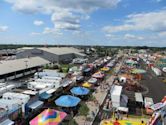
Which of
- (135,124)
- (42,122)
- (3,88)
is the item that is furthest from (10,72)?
(135,124)

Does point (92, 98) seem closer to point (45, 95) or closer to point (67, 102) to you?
point (67, 102)

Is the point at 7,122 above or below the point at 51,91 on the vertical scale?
below

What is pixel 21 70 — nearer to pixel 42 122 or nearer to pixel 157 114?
pixel 42 122

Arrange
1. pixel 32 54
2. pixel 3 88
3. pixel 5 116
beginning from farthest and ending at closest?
pixel 32 54
pixel 3 88
pixel 5 116

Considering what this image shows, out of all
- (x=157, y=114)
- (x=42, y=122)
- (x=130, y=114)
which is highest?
(x=157, y=114)

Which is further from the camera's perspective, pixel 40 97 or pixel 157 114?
pixel 40 97

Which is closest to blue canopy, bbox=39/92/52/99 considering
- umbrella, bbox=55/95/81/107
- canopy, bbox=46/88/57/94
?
canopy, bbox=46/88/57/94

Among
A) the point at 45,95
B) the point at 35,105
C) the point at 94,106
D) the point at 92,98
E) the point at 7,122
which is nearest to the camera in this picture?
the point at 7,122

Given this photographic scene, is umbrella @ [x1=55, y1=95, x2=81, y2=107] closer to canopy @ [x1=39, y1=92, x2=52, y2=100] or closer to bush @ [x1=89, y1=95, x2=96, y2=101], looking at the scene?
canopy @ [x1=39, y1=92, x2=52, y2=100]

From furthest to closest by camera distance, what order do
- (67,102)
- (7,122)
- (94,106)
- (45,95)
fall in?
(45,95), (94,106), (67,102), (7,122)

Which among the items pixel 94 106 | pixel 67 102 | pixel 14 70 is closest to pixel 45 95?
pixel 67 102

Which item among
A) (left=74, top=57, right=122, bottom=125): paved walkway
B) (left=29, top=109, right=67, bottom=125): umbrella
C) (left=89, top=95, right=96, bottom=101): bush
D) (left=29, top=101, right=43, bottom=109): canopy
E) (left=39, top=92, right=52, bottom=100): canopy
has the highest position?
(left=29, top=109, right=67, bottom=125): umbrella
